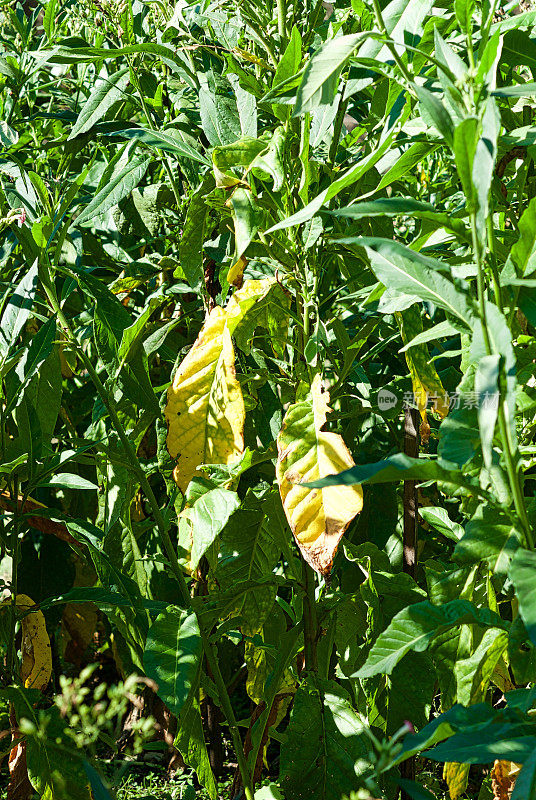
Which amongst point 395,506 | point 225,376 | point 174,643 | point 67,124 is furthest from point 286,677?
point 67,124

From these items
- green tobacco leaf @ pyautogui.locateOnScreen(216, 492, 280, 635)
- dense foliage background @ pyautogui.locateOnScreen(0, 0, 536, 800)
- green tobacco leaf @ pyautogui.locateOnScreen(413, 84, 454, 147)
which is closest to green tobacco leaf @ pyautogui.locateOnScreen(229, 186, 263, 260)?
dense foliage background @ pyautogui.locateOnScreen(0, 0, 536, 800)

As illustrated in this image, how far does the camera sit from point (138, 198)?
1.75 meters

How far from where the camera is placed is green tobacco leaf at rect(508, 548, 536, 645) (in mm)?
651

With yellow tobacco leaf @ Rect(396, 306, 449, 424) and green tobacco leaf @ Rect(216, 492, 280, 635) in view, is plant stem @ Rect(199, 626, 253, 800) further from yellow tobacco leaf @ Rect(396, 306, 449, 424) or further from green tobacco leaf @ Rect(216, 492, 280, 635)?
yellow tobacco leaf @ Rect(396, 306, 449, 424)

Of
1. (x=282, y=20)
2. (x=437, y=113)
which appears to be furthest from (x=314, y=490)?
(x=282, y=20)

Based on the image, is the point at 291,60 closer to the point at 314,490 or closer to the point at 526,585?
the point at 314,490

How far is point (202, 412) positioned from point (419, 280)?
42 cm

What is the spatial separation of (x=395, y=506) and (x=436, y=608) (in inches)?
26.8

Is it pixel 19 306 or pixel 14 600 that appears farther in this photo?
pixel 14 600

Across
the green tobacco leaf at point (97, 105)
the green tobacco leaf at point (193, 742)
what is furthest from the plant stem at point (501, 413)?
the green tobacco leaf at point (97, 105)

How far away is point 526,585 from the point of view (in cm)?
68

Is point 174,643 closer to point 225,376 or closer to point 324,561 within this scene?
point 324,561

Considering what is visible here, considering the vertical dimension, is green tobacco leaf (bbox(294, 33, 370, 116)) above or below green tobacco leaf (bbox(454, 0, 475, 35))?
below

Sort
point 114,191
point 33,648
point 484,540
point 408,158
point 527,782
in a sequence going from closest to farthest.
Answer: point 527,782 < point 484,540 < point 408,158 < point 114,191 < point 33,648
